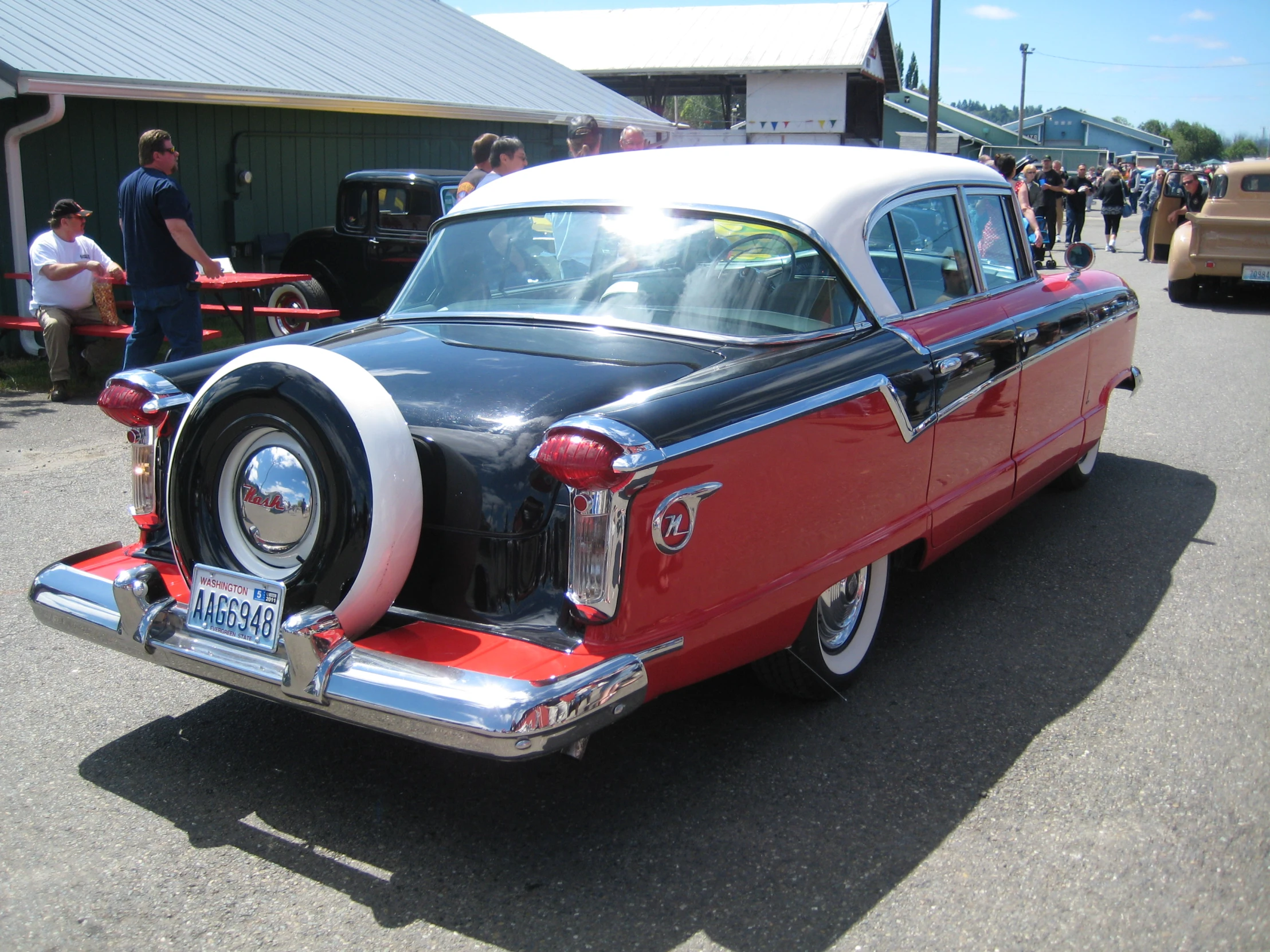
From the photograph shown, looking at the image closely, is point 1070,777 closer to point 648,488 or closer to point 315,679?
point 648,488

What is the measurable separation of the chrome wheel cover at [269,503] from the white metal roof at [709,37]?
3094cm

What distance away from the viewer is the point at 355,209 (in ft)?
33.7

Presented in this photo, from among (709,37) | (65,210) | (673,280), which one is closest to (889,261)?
(673,280)

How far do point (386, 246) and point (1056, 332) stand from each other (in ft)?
22.5

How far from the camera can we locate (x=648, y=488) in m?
2.55

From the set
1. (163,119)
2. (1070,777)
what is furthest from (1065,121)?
(1070,777)

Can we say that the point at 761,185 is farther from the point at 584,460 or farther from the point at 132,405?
the point at 132,405

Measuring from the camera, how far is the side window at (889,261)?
3.78 meters

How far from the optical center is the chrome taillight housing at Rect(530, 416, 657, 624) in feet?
8.20

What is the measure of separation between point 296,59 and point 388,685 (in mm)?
12986

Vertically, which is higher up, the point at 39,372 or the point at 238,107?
the point at 238,107

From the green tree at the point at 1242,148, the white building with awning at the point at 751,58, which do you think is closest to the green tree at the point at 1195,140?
the green tree at the point at 1242,148

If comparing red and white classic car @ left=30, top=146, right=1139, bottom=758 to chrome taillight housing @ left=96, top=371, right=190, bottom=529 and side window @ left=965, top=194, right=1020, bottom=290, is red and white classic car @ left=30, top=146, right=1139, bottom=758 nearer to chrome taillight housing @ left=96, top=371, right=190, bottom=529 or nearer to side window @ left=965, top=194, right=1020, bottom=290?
chrome taillight housing @ left=96, top=371, right=190, bottom=529

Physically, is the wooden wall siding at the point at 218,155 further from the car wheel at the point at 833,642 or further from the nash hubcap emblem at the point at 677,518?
the nash hubcap emblem at the point at 677,518
